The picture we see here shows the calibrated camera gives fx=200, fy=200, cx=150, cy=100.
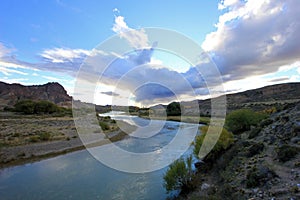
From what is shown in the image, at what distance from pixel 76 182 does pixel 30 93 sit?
476ft

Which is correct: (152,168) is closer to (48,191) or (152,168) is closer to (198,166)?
(198,166)

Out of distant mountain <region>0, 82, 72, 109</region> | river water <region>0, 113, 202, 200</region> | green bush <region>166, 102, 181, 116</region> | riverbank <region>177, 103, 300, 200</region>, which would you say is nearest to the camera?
riverbank <region>177, 103, 300, 200</region>

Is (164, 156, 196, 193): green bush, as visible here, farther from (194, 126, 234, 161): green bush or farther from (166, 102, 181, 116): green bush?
(166, 102, 181, 116): green bush

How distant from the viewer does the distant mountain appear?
371 feet

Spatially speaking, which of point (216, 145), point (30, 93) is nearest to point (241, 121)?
point (216, 145)

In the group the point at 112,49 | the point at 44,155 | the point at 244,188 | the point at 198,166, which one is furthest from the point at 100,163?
the point at 244,188

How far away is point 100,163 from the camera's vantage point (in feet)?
56.3

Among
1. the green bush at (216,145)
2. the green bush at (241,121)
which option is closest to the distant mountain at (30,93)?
the green bush at (241,121)

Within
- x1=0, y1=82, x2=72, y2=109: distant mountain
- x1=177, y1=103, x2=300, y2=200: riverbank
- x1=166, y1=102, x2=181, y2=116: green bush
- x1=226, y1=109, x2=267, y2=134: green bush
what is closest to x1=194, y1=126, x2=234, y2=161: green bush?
x1=177, y1=103, x2=300, y2=200: riverbank

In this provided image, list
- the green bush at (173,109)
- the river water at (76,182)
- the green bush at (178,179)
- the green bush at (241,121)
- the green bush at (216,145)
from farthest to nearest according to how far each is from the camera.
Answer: the green bush at (173,109)
the green bush at (241,121)
the green bush at (216,145)
the river water at (76,182)
the green bush at (178,179)

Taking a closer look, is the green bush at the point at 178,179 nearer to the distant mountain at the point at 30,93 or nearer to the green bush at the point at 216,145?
the green bush at the point at 216,145

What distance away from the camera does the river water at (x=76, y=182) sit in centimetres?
1094

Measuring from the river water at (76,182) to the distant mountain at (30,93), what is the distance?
293 feet

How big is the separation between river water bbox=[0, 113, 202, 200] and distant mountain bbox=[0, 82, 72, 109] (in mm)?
89305
